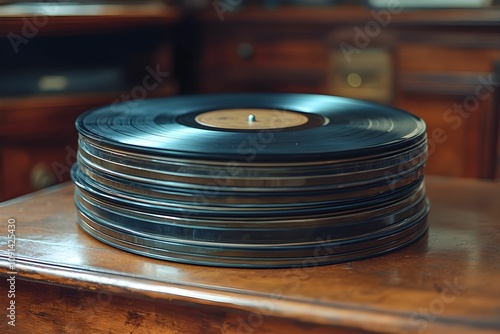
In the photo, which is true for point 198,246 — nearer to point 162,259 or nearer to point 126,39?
point 162,259

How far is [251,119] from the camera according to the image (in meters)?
0.80

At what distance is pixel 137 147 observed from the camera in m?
0.67

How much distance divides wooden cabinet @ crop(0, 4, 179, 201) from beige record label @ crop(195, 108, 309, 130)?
0.83 m

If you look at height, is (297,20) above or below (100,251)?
above

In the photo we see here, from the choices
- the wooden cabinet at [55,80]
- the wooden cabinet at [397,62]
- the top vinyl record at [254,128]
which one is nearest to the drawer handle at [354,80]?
the wooden cabinet at [397,62]

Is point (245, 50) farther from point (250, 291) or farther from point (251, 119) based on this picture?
point (250, 291)

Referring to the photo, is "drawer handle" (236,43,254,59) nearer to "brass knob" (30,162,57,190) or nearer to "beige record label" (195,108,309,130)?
"brass knob" (30,162,57,190)

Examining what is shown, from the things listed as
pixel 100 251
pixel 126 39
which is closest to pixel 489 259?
pixel 100 251

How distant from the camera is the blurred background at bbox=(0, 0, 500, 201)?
162 cm

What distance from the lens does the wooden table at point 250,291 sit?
57 cm

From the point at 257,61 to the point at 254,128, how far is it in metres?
1.15

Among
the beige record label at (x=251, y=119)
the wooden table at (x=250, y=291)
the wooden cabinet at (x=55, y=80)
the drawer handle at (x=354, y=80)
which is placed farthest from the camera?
the drawer handle at (x=354, y=80)

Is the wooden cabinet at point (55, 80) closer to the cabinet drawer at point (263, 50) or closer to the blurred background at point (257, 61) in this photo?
the blurred background at point (257, 61)

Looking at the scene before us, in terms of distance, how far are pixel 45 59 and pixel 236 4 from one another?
52 cm
